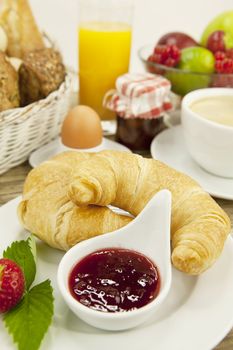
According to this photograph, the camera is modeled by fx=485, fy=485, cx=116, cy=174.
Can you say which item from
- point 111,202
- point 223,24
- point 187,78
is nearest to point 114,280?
point 111,202

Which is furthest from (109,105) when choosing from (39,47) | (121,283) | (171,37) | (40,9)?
(40,9)

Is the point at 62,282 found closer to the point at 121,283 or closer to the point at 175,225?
the point at 121,283

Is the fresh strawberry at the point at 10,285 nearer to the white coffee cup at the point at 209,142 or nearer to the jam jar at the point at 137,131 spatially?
the white coffee cup at the point at 209,142

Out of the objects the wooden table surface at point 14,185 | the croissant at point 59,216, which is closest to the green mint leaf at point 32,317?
the croissant at point 59,216

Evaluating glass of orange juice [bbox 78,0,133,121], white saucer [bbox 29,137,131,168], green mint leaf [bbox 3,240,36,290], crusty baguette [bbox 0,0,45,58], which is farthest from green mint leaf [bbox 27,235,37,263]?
glass of orange juice [bbox 78,0,133,121]

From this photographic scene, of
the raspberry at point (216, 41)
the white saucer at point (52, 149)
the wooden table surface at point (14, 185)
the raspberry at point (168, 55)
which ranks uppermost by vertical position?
the raspberry at point (216, 41)

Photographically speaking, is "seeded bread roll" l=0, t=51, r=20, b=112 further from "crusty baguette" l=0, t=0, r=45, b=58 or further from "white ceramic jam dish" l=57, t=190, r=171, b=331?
"white ceramic jam dish" l=57, t=190, r=171, b=331

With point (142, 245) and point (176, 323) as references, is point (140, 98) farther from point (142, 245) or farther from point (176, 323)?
point (176, 323)
